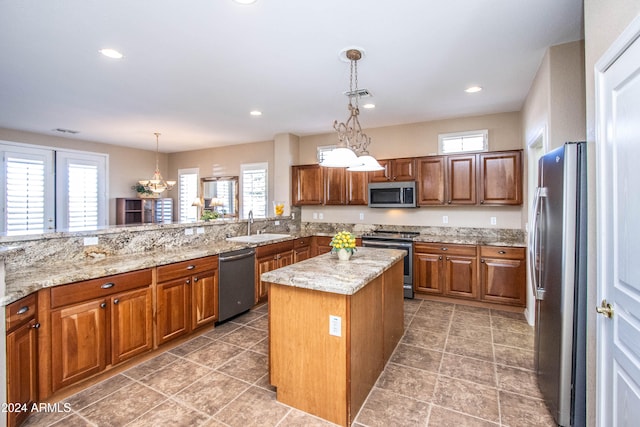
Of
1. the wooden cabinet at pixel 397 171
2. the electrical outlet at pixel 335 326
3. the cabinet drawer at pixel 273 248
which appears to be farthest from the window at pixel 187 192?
the electrical outlet at pixel 335 326

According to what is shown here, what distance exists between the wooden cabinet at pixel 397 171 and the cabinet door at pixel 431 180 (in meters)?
0.11

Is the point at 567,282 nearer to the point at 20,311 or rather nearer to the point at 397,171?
the point at 20,311

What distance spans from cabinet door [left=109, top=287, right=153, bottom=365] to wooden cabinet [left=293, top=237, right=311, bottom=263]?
2435 millimetres

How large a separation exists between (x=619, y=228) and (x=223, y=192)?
22.2 ft

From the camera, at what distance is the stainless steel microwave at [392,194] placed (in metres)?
4.75

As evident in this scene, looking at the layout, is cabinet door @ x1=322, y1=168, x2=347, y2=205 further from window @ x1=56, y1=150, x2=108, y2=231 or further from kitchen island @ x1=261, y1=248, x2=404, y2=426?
window @ x1=56, y1=150, x2=108, y2=231

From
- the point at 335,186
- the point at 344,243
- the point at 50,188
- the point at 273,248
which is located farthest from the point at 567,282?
the point at 50,188

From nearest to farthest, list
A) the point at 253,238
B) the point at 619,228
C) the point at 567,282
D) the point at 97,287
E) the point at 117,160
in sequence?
1. the point at 619,228
2. the point at 567,282
3. the point at 97,287
4. the point at 253,238
5. the point at 117,160

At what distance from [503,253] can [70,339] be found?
4507 mm

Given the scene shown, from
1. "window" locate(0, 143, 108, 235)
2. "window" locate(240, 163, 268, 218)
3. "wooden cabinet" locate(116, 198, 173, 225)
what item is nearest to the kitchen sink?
"window" locate(240, 163, 268, 218)

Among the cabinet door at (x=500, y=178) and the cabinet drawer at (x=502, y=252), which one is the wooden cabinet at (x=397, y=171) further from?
the cabinet drawer at (x=502, y=252)

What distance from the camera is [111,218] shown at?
6.77 metres

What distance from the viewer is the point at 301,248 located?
5.06 metres

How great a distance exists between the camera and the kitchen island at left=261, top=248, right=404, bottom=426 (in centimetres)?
191
